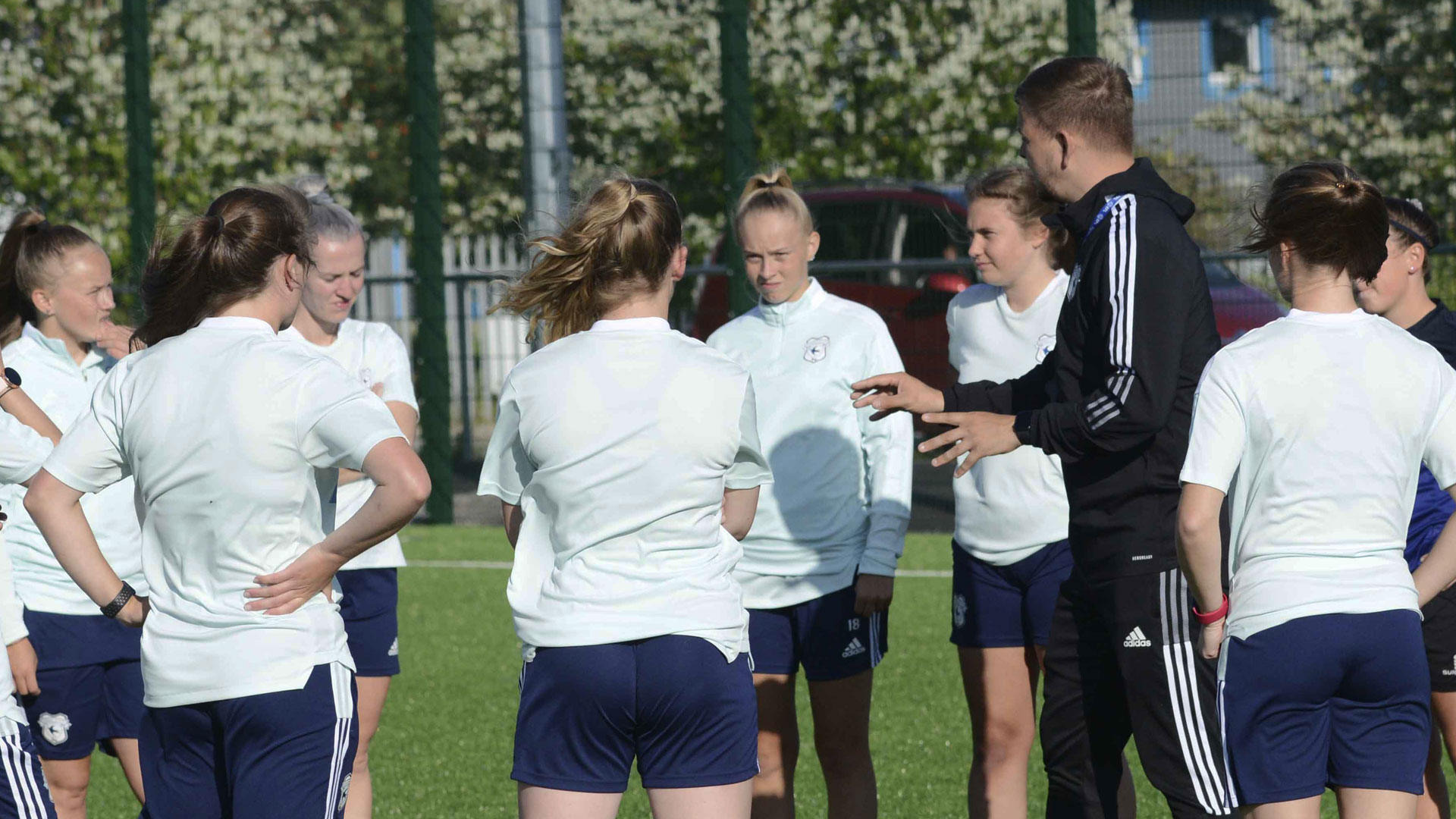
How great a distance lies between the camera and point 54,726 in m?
3.80

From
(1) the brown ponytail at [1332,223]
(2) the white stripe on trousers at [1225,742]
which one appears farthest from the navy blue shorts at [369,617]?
(1) the brown ponytail at [1332,223]

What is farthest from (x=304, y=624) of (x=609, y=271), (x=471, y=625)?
(x=471, y=625)

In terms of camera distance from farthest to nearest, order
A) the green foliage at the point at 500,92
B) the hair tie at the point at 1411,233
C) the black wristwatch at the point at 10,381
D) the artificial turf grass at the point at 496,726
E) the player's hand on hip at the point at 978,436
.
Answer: the green foliage at the point at 500,92
the artificial turf grass at the point at 496,726
the hair tie at the point at 1411,233
the black wristwatch at the point at 10,381
the player's hand on hip at the point at 978,436

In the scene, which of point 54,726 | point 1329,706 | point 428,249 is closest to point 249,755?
point 54,726

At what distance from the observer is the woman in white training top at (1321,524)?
2725mm

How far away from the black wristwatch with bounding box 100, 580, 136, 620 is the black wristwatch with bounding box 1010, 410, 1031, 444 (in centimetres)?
177

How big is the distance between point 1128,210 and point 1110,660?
0.96 m

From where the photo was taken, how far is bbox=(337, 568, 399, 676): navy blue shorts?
412 cm

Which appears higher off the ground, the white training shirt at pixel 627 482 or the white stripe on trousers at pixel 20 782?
the white training shirt at pixel 627 482

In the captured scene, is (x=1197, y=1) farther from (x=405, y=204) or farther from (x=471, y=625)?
(x=405, y=204)

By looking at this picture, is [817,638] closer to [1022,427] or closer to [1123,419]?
[1022,427]

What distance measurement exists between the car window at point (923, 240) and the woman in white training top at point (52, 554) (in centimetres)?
597

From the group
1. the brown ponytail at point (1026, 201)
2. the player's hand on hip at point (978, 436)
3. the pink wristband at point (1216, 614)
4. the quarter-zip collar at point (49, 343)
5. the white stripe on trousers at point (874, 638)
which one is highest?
the brown ponytail at point (1026, 201)

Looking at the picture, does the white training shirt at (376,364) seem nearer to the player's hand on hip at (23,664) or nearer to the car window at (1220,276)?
the player's hand on hip at (23,664)
